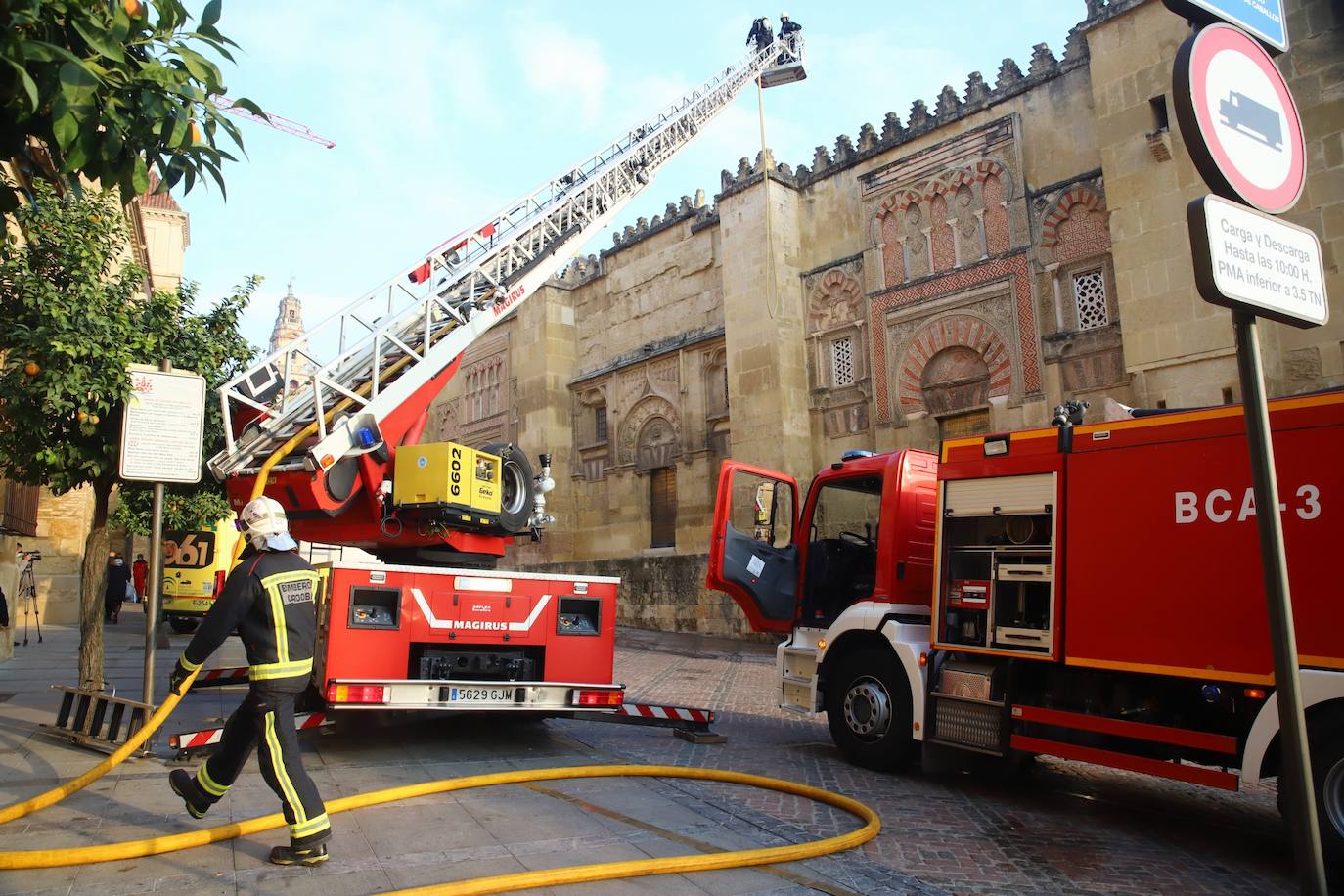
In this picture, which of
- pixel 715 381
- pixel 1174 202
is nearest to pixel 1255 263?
pixel 1174 202

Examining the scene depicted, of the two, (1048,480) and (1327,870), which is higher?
(1048,480)

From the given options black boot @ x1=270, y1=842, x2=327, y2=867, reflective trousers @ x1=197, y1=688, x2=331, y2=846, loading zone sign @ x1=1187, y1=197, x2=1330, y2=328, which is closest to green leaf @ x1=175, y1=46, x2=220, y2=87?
reflective trousers @ x1=197, y1=688, x2=331, y2=846

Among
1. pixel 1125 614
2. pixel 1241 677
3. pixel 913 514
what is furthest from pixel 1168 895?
pixel 913 514

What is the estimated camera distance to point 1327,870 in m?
4.85

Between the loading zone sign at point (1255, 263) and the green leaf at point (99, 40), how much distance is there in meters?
4.13

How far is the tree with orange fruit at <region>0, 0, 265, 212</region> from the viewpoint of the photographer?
3.75 m

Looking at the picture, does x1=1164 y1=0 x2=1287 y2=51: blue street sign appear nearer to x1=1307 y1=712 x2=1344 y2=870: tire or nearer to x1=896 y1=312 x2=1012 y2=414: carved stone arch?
x1=1307 y1=712 x2=1344 y2=870: tire

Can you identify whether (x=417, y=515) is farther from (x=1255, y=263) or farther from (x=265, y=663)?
(x=1255, y=263)

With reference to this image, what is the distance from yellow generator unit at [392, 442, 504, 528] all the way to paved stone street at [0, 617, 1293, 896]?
2028 millimetres

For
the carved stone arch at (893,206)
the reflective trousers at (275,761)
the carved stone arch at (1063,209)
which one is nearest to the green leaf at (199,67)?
the reflective trousers at (275,761)

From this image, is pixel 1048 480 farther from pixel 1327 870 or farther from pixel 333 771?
pixel 333 771

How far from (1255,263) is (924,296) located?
1663 cm

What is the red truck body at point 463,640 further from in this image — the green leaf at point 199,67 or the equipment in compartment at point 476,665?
the green leaf at point 199,67

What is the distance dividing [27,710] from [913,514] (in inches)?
345
